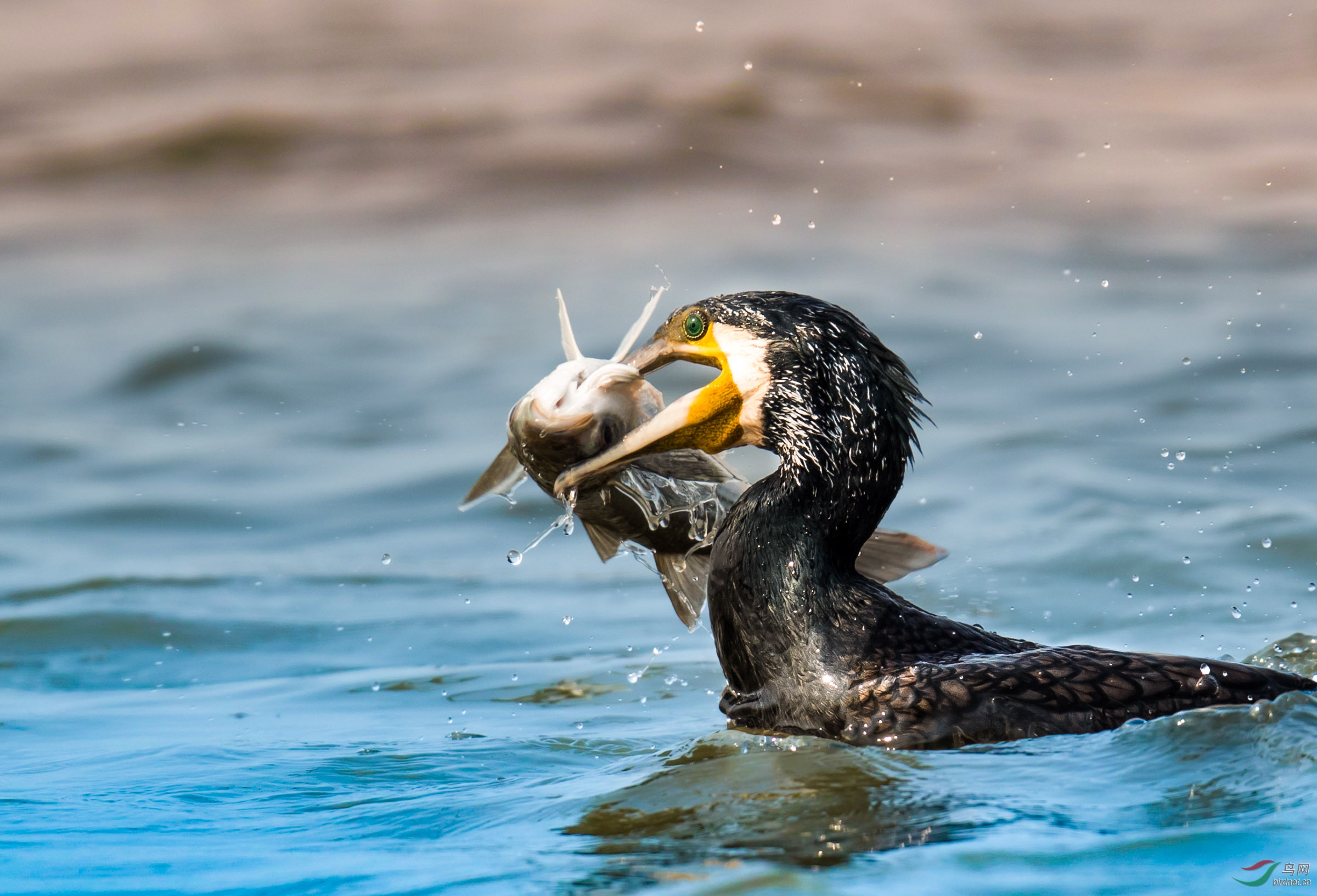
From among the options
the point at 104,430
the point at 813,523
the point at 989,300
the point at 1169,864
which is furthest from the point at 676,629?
the point at 989,300

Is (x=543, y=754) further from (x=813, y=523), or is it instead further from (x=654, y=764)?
(x=813, y=523)

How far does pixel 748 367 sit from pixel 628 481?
20.3 inches

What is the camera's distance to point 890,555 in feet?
16.6

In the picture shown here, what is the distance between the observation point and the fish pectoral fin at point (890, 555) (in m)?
5.05

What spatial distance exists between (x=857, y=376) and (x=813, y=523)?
1.49 feet

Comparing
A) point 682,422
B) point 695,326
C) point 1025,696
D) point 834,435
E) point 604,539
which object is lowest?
point 1025,696

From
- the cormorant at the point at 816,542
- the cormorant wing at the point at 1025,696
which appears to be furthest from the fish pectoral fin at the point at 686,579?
the cormorant wing at the point at 1025,696

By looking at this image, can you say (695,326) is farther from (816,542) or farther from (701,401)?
(816,542)

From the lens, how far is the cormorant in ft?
13.8

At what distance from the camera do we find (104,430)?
11156 millimetres

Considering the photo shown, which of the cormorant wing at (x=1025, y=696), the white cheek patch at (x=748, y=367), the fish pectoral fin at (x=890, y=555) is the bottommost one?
the cormorant wing at (x=1025, y=696)

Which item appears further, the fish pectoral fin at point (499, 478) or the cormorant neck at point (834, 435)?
the fish pectoral fin at point (499, 478)

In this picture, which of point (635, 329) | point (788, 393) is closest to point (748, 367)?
point (788, 393)

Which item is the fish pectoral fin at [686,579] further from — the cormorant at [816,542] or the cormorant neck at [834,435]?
the cormorant neck at [834,435]
